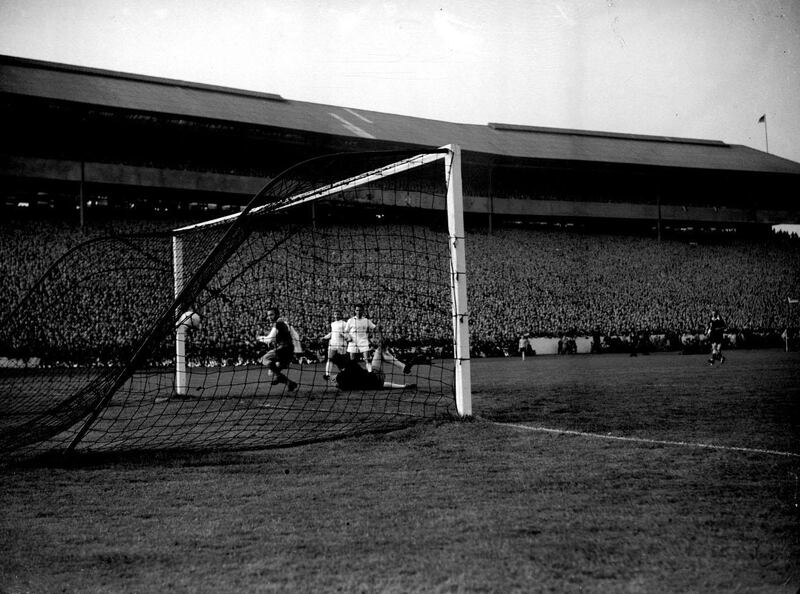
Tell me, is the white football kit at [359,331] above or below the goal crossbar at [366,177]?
below

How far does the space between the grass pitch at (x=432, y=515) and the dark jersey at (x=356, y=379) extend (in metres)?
4.47

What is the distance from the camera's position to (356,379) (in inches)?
431

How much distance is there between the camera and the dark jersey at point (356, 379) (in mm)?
10930

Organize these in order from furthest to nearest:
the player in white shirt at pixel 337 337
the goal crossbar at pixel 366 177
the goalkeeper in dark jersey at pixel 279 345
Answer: the player in white shirt at pixel 337 337 < the goalkeeper in dark jersey at pixel 279 345 < the goal crossbar at pixel 366 177

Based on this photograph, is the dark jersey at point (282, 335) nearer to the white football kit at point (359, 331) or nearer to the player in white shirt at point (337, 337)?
the player in white shirt at point (337, 337)

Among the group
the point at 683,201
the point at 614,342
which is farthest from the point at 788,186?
the point at 614,342

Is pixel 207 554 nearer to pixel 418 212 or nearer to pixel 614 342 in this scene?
pixel 614 342

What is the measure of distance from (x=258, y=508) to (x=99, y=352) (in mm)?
17119

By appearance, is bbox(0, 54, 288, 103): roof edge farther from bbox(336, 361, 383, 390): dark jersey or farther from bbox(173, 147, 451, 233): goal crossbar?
bbox(173, 147, 451, 233): goal crossbar

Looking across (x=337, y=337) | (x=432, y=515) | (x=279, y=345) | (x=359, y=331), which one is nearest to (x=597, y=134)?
(x=337, y=337)

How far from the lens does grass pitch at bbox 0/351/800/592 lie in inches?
111

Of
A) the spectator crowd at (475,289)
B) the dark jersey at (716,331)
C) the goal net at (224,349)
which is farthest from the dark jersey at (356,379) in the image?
the dark jersey at (716,331)

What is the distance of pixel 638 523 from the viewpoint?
341 centimetres

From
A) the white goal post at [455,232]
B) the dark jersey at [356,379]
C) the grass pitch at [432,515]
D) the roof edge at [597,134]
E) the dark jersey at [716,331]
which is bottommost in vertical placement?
the grass pitch at [432,515]
